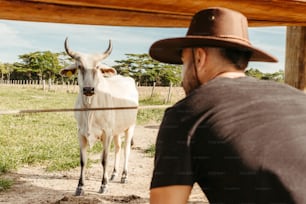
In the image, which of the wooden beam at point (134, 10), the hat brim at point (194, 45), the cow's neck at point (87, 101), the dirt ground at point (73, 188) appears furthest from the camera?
the cow's neck at point (87, 101)

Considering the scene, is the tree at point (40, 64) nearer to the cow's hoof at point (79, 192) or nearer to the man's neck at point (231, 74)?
the cow's hoof at point (79, 192)

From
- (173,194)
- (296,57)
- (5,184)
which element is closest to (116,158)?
(5,184)

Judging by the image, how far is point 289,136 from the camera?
143 centimetres

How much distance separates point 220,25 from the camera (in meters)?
1.59

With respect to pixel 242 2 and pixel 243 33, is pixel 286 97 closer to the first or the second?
pixel 243 33

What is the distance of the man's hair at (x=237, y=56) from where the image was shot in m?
1.54

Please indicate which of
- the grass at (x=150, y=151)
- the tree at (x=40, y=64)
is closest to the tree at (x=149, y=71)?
the tree at (x=40, y=64)

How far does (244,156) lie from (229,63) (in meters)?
0.33

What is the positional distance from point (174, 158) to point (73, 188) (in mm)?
5477

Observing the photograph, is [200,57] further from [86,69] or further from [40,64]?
[40,64]

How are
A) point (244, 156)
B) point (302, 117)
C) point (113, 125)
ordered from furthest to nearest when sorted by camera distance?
point (113, 125)
point (302, 117)
point (244, 156)

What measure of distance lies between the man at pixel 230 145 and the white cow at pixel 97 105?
4.79m

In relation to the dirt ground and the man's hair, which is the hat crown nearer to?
the man's hair

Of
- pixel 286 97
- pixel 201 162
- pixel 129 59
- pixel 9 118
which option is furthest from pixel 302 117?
pixel 129 59
